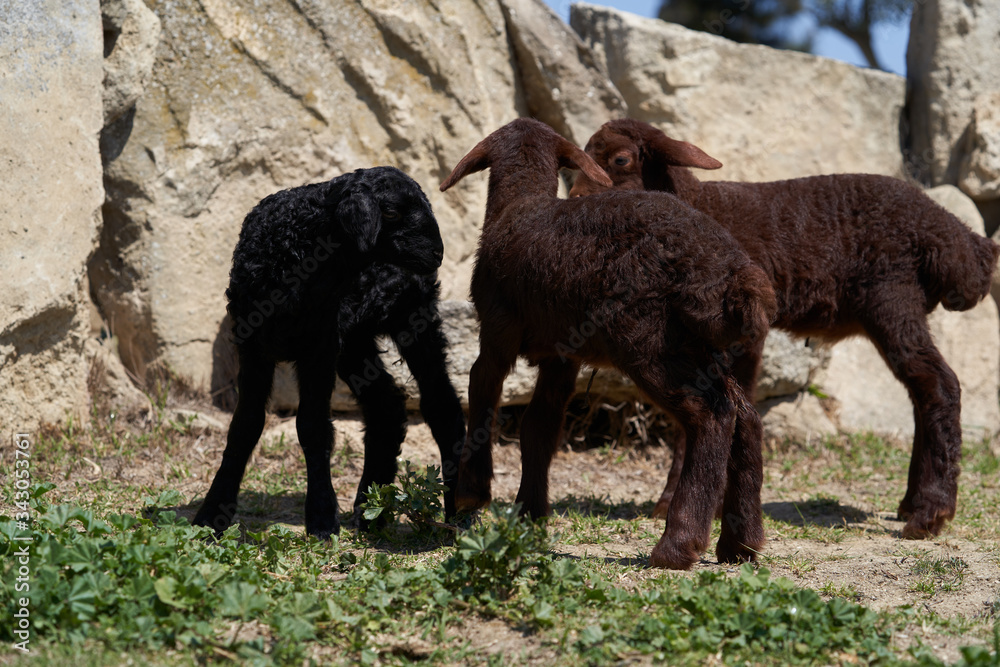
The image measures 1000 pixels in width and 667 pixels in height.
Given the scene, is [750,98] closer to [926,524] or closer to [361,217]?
[926,524]

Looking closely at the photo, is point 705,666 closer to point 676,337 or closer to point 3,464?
point 676,337

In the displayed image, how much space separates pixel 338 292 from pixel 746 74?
21.0 ft

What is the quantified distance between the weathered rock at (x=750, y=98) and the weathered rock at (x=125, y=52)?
4653 millimetres

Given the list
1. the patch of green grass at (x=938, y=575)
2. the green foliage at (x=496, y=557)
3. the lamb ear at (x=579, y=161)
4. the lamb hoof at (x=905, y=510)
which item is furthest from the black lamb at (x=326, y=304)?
the lamb hoof at (x=905, y=510)

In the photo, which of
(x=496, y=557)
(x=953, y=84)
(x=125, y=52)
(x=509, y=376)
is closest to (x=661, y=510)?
(x=509, y=376)

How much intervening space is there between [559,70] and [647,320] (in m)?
4.95

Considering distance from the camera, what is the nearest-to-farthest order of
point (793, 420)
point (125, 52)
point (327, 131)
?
point (125, 52)
point (327, 131)
point (793, 420)

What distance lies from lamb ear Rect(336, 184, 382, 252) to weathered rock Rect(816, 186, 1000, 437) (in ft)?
17.5

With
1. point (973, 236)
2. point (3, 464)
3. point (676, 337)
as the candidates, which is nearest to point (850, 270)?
point (973, 236)

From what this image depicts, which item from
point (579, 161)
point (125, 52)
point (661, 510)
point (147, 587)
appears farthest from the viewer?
point (125, 52)

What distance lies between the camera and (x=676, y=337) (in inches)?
147

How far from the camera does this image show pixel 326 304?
4355 mm

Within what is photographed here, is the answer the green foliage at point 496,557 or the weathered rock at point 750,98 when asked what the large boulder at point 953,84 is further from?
the green foliage at point 496,557

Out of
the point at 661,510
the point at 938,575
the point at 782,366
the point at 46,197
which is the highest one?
the point at 46,197
